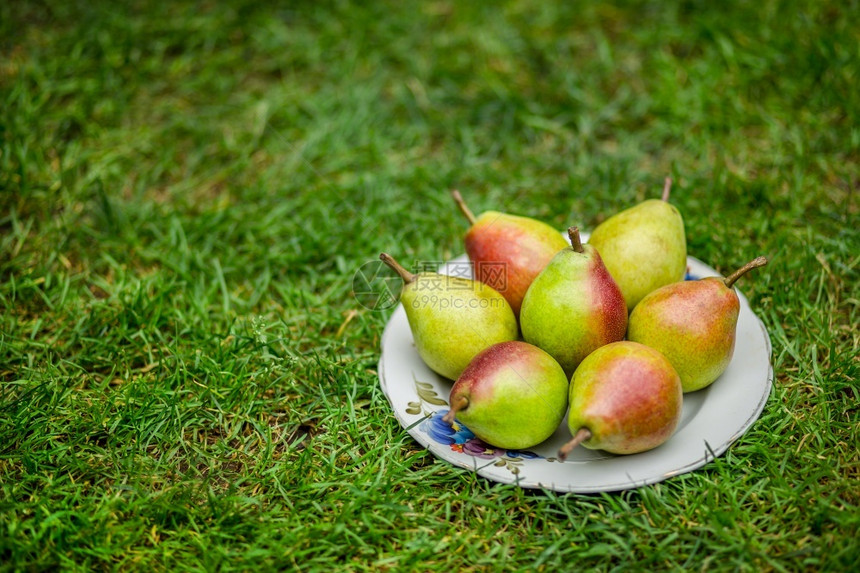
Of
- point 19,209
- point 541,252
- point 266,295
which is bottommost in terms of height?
point 266,295

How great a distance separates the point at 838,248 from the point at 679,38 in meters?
1.86

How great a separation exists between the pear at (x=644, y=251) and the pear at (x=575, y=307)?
0.20 metres

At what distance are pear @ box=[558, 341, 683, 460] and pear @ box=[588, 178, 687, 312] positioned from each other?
1.33 ft

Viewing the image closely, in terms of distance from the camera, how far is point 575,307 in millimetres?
2160

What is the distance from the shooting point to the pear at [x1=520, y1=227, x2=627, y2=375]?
216 cm

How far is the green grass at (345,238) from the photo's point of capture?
2.12m

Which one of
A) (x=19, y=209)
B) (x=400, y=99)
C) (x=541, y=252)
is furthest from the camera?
(x=400, y=99)

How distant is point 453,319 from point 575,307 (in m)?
0.38

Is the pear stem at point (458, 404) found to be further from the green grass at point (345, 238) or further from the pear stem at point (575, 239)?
the pear stem at point (575, 239)

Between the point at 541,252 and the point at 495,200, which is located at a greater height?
the point at 541,252

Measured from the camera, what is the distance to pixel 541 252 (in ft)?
8.01

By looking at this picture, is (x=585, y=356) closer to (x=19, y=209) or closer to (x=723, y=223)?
(x=723, y=223)

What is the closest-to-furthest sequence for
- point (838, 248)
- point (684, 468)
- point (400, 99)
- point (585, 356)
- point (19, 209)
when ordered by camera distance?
1. point (684, 468)
2. point (585, 356)
3. point (838, 248)
4. point (19, 209)
5. point (400, 99)

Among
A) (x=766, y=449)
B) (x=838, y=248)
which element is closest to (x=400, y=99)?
(x=838, y=248)
